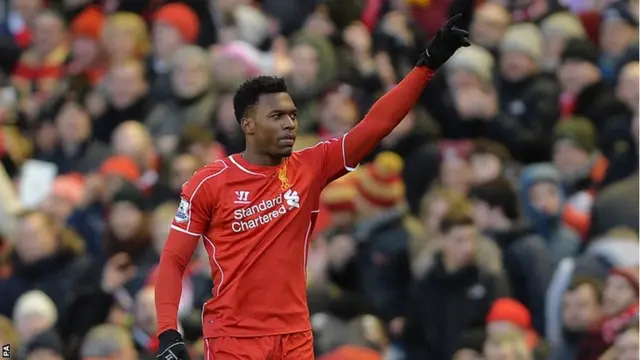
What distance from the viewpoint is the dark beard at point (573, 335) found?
1104 centimetres

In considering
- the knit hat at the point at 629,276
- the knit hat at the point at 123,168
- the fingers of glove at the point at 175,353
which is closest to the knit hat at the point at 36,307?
the knit hat at the point at 123,168

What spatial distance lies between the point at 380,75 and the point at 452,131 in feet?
3.95

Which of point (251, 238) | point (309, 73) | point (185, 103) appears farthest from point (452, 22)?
point (185, 103)

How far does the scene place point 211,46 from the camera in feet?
52.9

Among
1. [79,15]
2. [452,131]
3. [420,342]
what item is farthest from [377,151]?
[79,15]

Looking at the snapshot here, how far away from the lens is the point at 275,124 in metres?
8.45

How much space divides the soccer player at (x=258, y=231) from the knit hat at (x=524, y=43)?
5.44m

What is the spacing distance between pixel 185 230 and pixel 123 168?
233 inches

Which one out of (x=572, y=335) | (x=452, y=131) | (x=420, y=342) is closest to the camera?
(x=572, y=335)

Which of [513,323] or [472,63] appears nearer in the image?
[513,323]

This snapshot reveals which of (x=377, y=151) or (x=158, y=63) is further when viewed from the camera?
(x=158, y=63)

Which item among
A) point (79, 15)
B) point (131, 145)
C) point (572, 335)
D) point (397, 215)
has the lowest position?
point (572, 335)

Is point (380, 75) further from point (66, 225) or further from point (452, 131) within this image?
point (66, 225)

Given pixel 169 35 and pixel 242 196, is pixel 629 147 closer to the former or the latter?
pixel 242 196
